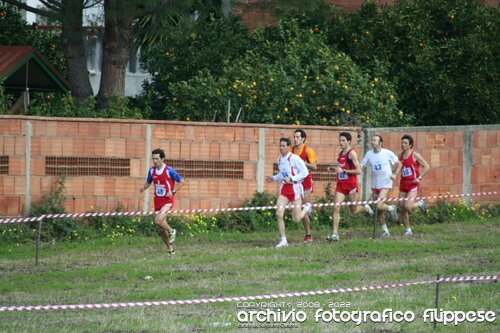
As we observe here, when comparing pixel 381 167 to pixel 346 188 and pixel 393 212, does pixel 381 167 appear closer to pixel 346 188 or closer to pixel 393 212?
pixel 346 188

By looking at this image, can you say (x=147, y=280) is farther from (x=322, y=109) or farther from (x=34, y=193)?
(x=322, y=109)

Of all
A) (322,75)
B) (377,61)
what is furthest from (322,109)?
(377,61)

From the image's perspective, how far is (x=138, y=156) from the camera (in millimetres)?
18953

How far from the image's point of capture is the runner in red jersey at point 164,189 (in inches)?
643

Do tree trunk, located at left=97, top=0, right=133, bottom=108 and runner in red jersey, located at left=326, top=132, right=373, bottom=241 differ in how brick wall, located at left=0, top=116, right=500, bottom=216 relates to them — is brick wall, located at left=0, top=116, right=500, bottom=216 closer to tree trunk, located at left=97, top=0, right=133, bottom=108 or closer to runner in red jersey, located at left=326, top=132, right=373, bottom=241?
runner in red jersey, located at left=326, top=132, right=373, bottom=241

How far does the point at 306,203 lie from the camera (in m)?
17.9

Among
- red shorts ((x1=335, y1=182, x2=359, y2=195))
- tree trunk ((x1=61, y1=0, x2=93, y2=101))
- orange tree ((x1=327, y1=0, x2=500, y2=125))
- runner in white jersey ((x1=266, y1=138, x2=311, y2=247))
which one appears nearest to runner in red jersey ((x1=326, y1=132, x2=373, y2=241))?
red shorts ((x1=335, y1=182, x2=359, y2=195))

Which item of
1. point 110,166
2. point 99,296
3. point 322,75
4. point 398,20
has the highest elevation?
point 398,20

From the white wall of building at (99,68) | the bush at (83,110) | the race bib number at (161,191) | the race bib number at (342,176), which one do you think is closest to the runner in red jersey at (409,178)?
the race bib number at (342,176)

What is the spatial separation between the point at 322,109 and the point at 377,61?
8.68 ft

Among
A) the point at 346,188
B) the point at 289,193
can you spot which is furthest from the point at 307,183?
the point at 289,193

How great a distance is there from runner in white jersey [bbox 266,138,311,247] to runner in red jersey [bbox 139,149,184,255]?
5.62 feet

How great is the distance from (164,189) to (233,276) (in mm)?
2698

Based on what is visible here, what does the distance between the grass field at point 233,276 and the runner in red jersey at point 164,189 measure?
0.36 m
